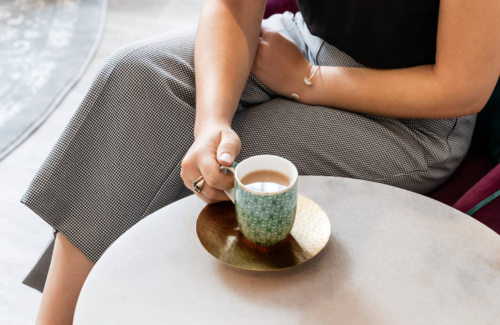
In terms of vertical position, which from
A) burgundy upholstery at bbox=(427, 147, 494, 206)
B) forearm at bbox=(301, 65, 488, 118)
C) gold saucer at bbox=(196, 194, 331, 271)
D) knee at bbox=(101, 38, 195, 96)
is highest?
forearm at bbox=(301, 65, 488, 118)

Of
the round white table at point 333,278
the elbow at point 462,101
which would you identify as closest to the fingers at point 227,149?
the round white table at point 333,278

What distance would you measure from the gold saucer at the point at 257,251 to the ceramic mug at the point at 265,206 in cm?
2

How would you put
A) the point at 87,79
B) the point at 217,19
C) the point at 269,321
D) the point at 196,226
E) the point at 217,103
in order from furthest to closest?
the point at 87,79 → the point at 217,19 → the point at 217,103 → the point at 196,226 → the point at 269,321

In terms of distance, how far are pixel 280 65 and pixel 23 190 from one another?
109cm

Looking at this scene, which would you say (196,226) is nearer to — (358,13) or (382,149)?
(382,149)

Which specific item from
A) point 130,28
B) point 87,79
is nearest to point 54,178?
point 87,79

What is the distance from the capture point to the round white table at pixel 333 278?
597mm

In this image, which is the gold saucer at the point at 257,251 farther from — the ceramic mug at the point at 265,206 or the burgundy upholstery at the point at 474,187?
the burgundy upholstery at the point at 474,187

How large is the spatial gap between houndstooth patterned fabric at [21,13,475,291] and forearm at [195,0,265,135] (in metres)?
0.05

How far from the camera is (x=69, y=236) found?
0.86m

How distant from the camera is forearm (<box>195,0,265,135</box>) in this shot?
2.76ft

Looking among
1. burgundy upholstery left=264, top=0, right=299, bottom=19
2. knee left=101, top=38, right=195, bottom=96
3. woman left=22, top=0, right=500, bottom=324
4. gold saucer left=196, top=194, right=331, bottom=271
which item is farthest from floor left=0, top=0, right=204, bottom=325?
burgundy upholstery left=264, top=0, right=299, bottom=19

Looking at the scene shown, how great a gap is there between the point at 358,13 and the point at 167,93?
1.29ft

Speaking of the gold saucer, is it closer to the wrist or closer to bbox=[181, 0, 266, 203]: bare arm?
bbox=[181, 0, 266, 203]: bare arm
